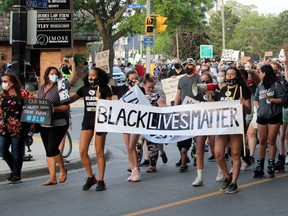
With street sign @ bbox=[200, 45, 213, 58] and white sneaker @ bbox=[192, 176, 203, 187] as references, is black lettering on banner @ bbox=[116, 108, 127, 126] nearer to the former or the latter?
white sneaker @ bbox=[192, 176, 203, 187]

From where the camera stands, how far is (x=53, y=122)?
1010 centimetres

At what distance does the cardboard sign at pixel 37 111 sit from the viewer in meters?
9.98

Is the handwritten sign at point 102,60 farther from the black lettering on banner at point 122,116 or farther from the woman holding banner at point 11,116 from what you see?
the black lettering on banner at point 122,116

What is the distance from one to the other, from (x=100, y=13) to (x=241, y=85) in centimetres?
2989

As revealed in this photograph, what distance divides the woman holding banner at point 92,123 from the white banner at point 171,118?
0.40 feet

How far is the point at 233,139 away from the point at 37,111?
3.05 m

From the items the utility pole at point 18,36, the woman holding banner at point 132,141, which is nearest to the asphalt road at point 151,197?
the woman holding banner at point 132,141

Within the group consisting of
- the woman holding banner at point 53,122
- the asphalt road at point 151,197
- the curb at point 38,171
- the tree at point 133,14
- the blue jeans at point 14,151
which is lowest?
the curb at point 38,171

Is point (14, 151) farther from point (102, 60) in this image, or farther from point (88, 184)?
point (102, 60)

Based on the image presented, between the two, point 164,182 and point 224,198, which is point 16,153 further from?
point 224,198

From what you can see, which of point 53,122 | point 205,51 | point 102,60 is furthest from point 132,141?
point 205,51

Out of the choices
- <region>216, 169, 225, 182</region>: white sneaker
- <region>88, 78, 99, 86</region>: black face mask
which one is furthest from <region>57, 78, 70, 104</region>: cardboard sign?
<region>216, 169, 225, 182</region>: white sneaker

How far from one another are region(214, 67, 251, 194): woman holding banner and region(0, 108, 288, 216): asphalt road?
8.5 inches

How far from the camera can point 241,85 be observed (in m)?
9.69
